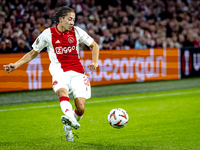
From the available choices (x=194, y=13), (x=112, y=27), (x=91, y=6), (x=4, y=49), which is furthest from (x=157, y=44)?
(x=4, y=49)

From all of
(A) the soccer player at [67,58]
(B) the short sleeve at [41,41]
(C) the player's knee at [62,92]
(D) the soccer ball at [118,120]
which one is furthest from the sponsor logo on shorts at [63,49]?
(D) the soccer ball at [118,120]

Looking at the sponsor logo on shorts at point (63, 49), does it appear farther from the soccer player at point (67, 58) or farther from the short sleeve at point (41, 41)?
the short sleeve at point (41, 41)

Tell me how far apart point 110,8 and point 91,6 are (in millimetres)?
873

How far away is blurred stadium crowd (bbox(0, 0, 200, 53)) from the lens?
12123mm

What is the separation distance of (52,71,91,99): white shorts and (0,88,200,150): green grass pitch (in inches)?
30.6

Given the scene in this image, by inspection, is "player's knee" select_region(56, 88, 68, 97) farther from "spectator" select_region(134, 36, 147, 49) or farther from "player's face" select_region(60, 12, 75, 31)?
"spectator" select_region(134, 36, 147, 49)

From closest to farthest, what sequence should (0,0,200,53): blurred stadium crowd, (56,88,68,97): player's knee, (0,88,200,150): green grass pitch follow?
(56,88,68,97): player's knee
(0,88,200,150): green grass pitch
(0,0,200,53): blurred stadium crowd

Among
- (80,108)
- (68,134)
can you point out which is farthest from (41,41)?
(68,134)

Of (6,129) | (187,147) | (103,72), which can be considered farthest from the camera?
(103,72)

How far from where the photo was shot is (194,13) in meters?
18.8

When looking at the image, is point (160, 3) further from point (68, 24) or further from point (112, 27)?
point (68, 24)

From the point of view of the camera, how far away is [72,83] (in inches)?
197

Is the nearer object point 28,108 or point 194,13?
point 28,108

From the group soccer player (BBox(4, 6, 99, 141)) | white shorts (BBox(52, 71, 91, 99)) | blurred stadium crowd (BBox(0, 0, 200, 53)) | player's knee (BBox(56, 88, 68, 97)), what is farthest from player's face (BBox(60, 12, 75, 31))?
blurred stadium crowd (BBox(0, 0, 200, 53))
